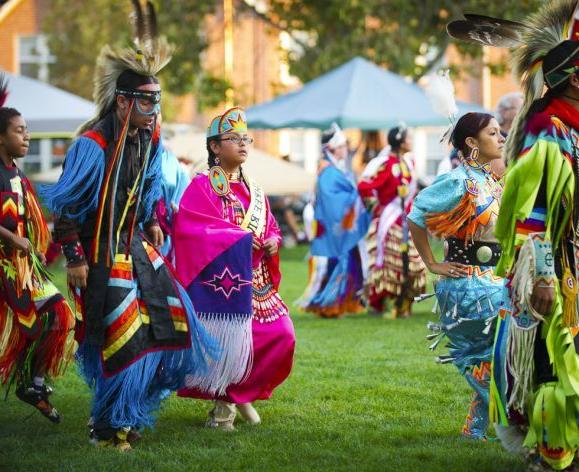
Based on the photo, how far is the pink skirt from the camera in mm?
5777

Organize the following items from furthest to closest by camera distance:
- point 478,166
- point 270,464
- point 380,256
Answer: point 380,256
point 478,166
point 270,464

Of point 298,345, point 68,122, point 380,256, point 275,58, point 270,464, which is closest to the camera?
point 270,464

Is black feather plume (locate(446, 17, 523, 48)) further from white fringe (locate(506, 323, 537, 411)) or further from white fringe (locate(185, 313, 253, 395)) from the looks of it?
white fringe (locate(185, 313, 253, 395))

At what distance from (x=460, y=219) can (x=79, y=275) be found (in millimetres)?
1773

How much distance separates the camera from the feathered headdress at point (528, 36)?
4.36 metres

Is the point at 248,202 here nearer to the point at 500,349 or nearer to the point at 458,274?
the point at 458,274

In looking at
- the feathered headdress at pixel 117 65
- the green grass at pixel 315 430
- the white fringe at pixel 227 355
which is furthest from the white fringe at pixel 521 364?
the feathered headdress at pixel 117 65

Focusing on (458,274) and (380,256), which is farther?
(380,256)

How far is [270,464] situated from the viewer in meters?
4.95

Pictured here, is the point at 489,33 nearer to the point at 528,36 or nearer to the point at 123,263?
the point at 528,36

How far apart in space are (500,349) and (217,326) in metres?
1.71

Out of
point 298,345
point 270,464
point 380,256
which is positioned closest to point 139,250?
point 270,464

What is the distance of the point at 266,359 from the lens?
19.0 feet

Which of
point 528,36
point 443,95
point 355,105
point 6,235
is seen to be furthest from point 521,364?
point 355,105
